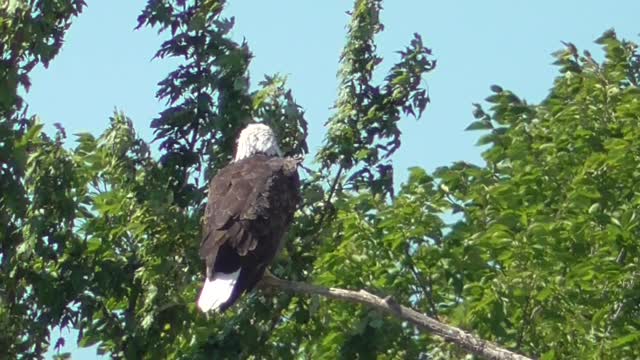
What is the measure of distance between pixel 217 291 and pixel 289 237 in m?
1.39

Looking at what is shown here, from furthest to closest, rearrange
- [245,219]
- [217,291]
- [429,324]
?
[245,219] → [217,291] → [429,324]

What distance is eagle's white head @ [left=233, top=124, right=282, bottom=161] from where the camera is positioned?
12.2 metres

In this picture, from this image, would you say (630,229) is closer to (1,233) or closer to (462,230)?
(462,230)

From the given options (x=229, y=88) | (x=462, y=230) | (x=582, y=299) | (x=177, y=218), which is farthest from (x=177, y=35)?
(x=582, y=299)

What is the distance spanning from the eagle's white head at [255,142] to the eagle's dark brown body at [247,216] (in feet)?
0.22

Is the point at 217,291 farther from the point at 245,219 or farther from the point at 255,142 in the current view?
the point at 255,142

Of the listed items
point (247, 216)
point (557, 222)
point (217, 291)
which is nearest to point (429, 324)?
point (217, 291)

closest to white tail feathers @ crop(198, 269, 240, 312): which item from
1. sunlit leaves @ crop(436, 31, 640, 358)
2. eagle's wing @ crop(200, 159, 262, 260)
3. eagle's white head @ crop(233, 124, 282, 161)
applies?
eagle's wing @ crop(200, 159, 262, 260)

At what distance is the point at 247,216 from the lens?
38.0ft

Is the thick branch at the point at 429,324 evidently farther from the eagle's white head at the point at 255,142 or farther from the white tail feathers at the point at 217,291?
the eagle's white head at the point at 255,142

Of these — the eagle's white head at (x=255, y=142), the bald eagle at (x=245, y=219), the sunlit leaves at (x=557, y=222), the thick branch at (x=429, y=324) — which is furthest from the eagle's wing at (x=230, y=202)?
the sunlit leaves at (x=557, y=222)

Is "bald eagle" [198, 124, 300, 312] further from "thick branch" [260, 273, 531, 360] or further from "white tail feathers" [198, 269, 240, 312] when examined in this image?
"thick branch" [260, 273, 531, 360]

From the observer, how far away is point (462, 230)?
491 inches

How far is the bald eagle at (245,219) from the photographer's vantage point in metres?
11.3
